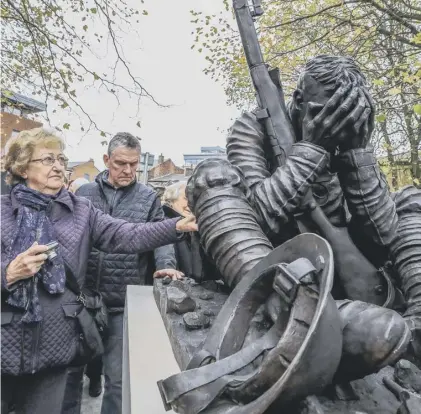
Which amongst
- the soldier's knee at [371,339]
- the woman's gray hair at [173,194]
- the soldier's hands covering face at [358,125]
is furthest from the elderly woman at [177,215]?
the soldier's knee at [371,339]

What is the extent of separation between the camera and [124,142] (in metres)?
2.82

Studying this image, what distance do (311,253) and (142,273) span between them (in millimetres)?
2069

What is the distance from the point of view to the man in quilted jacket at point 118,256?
2.65m

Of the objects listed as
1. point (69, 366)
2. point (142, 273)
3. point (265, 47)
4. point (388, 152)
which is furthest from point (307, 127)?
point (388, 152)

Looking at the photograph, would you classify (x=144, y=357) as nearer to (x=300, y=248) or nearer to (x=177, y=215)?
(x=300, y=248)

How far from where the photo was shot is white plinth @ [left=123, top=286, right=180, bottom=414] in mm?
1559

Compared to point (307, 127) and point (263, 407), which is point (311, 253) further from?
point (307, 127)

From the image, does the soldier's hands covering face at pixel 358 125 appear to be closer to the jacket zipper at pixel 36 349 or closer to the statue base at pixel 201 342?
the statue base at pixel 201 342

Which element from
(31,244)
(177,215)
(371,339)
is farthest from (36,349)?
(177,215)

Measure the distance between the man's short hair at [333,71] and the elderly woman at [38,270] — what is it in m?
0.91

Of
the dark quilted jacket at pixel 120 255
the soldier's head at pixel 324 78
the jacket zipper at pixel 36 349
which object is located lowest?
the jacket zipper at pixel 36 349

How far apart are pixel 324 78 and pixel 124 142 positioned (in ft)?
4.57

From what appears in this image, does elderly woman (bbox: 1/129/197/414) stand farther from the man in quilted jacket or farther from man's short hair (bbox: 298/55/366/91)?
man's short hair (bbox: 298/55/366/91)

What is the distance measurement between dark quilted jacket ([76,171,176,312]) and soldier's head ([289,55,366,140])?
1.24 metres
